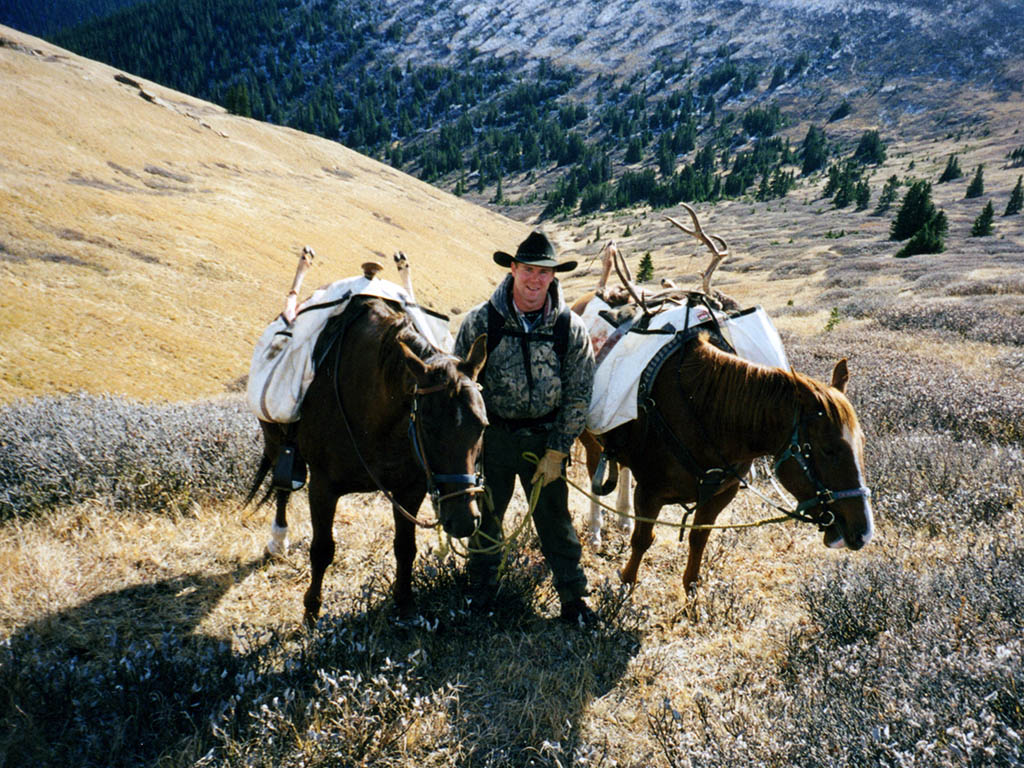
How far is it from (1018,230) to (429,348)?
53.8 meters

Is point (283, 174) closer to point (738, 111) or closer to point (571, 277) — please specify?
point (571, 277)

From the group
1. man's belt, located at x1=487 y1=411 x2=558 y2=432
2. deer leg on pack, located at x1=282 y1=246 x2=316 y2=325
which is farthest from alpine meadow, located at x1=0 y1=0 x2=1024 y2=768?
deer leg on pack, located at x1=282 y1=246 x2=316 y2=325

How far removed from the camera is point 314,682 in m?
2.93

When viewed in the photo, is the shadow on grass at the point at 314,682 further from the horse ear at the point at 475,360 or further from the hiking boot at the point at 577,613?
the horse ear at the point at 475,360

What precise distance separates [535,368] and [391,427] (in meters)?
1.02

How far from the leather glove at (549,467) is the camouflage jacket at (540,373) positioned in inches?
2.3

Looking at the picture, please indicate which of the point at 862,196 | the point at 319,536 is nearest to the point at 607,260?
the point at 319,536

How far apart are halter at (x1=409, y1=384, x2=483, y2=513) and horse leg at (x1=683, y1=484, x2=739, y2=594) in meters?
2.17

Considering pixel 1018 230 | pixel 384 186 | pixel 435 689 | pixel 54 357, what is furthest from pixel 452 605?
pixel 384 186

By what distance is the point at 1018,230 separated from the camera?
39.3m

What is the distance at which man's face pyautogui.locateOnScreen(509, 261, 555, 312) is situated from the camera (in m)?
3.38

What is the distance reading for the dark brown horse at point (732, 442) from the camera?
3160 mm

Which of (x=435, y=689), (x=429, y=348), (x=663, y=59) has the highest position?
(x=663, y=59)

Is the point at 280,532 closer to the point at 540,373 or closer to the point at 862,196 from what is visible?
the point at 540,373
